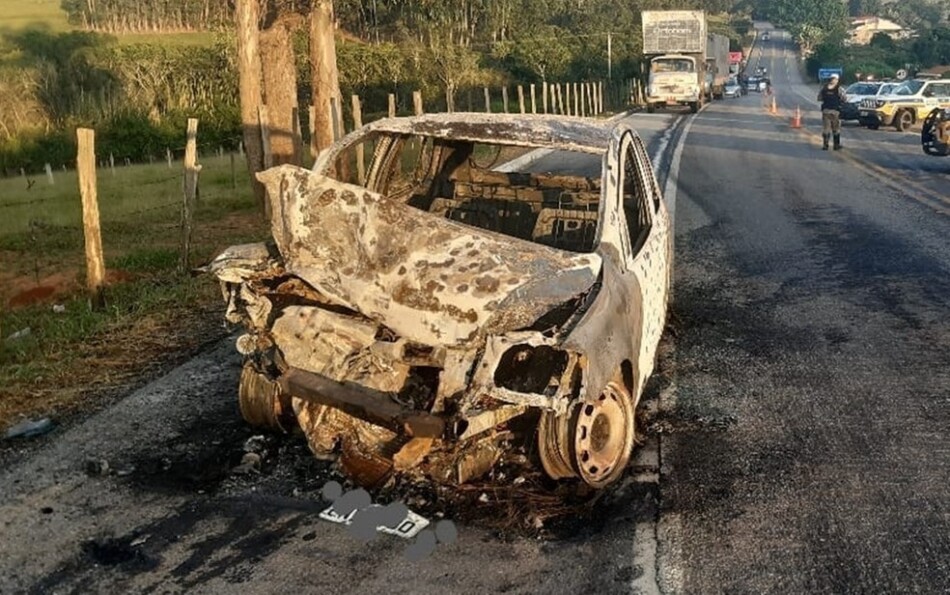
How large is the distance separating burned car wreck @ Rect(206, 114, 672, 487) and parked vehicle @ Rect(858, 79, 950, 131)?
2940cm

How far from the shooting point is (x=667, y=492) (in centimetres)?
479

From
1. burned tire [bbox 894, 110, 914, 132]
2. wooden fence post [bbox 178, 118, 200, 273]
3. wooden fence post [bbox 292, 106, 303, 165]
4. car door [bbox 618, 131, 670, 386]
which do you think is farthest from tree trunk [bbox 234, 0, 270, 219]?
burned tire [bbox 894, 110, 914, 132]

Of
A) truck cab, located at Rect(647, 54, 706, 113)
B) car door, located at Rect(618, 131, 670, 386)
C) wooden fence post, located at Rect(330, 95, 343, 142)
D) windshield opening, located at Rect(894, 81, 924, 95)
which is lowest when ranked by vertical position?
car door, located at Rect(618, 131, 670, 386)

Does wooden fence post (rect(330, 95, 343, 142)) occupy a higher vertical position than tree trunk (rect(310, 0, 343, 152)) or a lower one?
lower

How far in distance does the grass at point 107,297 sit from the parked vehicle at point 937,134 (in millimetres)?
13932

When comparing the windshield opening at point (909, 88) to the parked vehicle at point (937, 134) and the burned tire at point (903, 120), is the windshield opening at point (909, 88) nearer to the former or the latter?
the burned tire at point (903, 120)

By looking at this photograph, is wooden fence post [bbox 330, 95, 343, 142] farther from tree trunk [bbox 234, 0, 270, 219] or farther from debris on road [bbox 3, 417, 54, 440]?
debris on road [bbox 3, 417, 54, 440]

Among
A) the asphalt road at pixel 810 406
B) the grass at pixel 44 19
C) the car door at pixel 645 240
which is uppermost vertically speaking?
the grass at pixel 44 19

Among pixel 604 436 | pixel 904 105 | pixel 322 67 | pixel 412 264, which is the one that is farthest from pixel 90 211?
pixel 904 105

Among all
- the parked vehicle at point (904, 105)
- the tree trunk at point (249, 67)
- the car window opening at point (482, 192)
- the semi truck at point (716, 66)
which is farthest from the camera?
the semi truck at point (716, 66)

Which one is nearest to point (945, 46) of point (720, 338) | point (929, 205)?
point (929, 205)

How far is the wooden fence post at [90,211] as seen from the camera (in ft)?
28.5

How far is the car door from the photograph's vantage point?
18.2ft

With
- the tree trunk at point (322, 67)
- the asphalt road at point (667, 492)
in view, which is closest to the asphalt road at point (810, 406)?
the asphalt road at point (667, 492)
